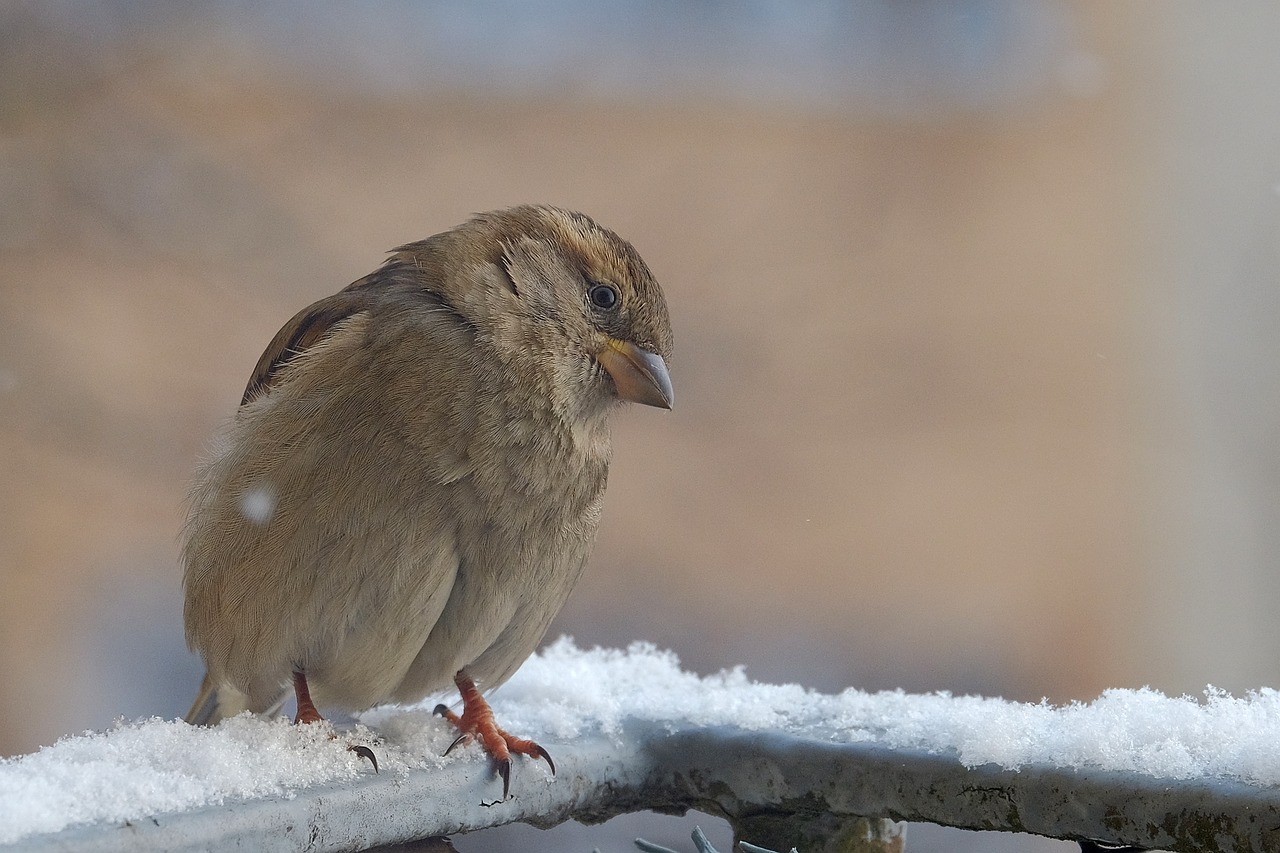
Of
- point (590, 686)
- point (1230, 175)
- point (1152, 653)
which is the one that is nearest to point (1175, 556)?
point (1152, 653)

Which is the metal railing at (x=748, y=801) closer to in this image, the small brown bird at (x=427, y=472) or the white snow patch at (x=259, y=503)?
the small brown bird at (x=427, y=472)

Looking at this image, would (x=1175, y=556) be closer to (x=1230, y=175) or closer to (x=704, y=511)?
(x=1230, y=175)

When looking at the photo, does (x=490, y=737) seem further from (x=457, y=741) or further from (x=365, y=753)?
(x=365, y=753)

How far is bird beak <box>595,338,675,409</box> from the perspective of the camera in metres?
1.80

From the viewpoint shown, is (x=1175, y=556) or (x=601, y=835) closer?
(x=601, y=835)

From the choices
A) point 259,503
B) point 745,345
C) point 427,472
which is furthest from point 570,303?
point 745,345

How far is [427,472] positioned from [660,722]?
43cm

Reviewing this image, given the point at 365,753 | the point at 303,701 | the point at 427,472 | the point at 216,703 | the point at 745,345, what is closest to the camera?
the point at 365,753

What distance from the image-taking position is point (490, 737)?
1.53 m

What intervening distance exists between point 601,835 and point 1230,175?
294 cm

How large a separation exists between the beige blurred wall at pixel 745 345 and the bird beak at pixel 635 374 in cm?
172

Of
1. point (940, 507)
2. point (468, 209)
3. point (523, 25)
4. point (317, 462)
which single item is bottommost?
point (317, 462)

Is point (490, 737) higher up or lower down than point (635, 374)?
lower down

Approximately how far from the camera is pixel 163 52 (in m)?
3.60
